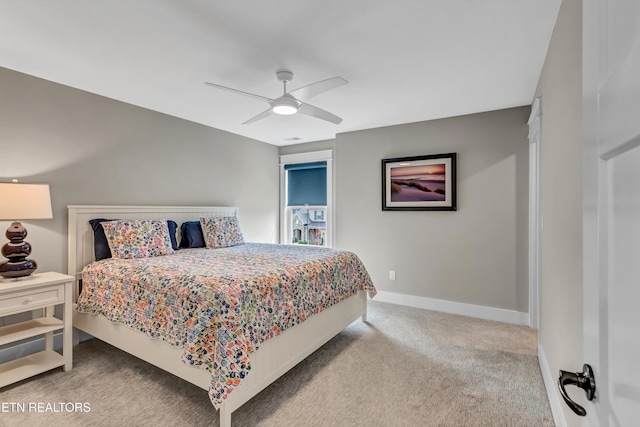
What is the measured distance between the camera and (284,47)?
2.25 metres

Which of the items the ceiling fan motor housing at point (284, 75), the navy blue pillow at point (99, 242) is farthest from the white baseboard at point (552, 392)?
the navy blue pillow at point (99, 242)

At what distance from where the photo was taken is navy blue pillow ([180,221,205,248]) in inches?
147

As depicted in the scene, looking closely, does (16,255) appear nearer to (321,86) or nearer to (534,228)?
(321,86)

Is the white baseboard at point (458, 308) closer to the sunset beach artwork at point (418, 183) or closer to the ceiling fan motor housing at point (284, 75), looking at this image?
the sunset beach artwork at point (418, 183)

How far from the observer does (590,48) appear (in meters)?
0.63

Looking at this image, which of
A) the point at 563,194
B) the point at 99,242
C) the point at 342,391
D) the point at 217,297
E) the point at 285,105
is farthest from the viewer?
the point at 99,242

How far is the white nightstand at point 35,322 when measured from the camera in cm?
219

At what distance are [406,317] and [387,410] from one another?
1.79 meters

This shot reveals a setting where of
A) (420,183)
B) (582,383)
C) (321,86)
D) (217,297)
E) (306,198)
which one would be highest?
(321,86)

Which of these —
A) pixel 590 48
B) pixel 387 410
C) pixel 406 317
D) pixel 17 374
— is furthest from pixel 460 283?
pixel 17 374

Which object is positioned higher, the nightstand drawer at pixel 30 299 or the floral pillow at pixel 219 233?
the floral pillow at pixel 219 233

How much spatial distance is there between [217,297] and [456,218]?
10.1 feet

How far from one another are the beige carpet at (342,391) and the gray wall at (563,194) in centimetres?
44

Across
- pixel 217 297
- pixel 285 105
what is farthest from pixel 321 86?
pixel 217 297
